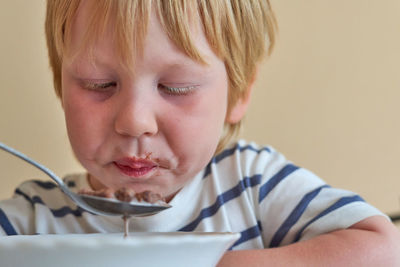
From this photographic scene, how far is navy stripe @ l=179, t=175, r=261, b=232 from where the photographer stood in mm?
755

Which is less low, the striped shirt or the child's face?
the child's face

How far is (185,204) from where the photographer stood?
2.50ft

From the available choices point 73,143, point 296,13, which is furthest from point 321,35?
point 73,143

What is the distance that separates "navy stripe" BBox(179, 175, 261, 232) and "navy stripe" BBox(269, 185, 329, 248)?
0.23ft

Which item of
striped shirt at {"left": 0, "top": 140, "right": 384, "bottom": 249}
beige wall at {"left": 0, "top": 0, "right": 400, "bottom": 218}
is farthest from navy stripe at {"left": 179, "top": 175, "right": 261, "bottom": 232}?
beige wall at {"left": 0, "top": 0, "right": 400, "bottom": 218}

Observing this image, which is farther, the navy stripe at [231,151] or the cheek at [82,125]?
the navy stripe at [231,151]

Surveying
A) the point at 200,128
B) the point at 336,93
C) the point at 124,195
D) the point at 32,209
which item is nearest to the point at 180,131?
the point at 200,128

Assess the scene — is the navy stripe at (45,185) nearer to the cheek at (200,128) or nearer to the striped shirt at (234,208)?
the striped shirt at (234,208)

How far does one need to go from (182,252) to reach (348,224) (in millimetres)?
318

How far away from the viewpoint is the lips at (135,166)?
2.03 feet

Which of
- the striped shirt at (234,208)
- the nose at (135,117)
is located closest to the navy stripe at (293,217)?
the striped shirt at (234,208)

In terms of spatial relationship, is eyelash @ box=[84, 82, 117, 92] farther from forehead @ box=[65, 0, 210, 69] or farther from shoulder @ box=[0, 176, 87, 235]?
shoulder @ box=[0, 176, 87, 235]

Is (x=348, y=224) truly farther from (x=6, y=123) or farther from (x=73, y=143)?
(x=6, y=123)

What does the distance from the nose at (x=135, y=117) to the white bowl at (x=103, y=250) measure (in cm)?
19
